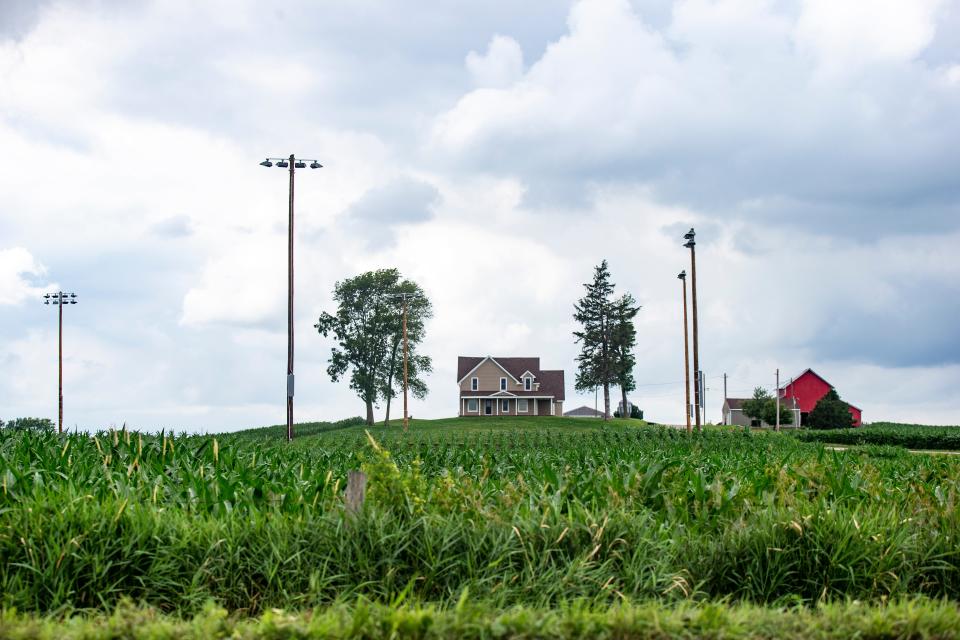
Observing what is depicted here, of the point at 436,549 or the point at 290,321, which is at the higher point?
the point at 290,321

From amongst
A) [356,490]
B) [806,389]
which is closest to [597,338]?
[806,389]

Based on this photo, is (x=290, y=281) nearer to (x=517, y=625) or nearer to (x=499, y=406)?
(x=517, y=625)

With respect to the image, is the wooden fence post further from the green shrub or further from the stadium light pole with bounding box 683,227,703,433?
the green shrub

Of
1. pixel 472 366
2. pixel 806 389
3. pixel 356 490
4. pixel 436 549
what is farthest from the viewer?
pixel 806 389

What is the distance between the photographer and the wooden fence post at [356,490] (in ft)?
24.0

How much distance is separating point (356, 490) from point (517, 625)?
8.53ft

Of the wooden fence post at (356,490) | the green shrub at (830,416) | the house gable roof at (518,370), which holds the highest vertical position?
the house gable roof at (518,370)

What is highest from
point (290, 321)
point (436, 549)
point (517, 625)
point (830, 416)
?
point (290, 321)

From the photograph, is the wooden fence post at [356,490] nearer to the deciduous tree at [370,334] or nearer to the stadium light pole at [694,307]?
the stadium light pole at [694,307]

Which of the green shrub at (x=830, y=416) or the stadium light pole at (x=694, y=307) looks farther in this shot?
the green shrub at (x=830, y=416)

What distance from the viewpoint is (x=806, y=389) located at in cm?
8244

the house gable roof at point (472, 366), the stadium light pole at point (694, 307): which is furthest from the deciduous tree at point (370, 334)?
the stadium light pole at point (694, 307)

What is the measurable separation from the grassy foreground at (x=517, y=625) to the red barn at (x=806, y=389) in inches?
3218

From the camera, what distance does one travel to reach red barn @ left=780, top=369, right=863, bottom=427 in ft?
269
